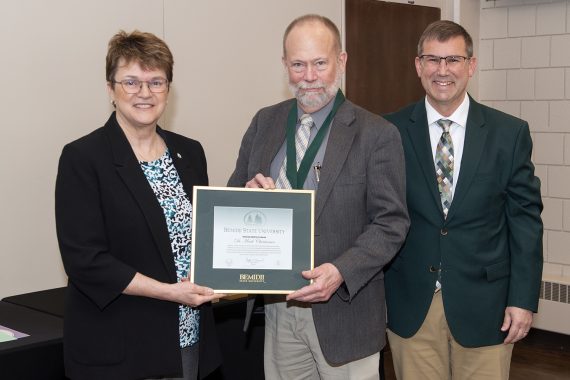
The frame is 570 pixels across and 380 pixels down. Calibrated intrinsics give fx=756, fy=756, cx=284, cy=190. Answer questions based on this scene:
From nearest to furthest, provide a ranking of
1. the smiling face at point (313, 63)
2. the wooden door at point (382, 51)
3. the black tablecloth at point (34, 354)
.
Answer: the smiling face at point (313, 63) → the black tablecloth at point (34, 354) → the wooden door at point (382, 51)

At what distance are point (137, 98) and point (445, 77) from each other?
1.05 meters

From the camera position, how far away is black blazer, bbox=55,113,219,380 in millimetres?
2125

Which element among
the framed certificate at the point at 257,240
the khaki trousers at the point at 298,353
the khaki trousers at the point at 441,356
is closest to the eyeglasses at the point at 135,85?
the framed certificate at the point at 257,240

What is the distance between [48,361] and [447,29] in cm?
180

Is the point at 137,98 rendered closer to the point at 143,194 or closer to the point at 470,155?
the point at 143,194

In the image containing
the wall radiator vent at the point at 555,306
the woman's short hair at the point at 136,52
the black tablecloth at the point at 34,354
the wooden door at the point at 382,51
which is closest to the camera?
the woman's short hair at the point at 136,52

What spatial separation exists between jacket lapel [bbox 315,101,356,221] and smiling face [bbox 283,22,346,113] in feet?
0.33

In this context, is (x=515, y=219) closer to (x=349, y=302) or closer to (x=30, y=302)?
(x=349, y=302)

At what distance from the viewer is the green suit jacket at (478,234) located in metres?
2.53

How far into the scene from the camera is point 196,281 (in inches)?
87.4

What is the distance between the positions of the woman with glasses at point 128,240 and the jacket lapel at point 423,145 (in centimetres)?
82

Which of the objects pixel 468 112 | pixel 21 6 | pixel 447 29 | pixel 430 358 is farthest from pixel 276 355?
pixel 21 6

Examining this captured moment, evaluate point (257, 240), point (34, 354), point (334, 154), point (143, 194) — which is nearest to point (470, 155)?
point (334, 154)

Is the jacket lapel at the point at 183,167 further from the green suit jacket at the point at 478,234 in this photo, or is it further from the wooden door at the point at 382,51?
the wooden door at the point at 382,51
